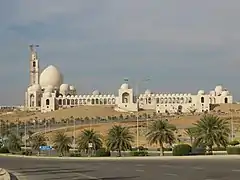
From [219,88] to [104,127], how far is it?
262 feet

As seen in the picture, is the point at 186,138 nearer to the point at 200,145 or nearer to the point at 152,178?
the point at 200,145

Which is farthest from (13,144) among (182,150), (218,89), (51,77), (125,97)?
(218,89)

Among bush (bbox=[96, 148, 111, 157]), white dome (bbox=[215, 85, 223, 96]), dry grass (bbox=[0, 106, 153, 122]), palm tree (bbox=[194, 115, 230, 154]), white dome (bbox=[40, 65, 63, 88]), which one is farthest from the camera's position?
white dome (bbox=[40, 65, 63, 88])

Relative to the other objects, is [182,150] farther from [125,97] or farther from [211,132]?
[125,97]

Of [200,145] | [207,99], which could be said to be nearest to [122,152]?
[200,145]

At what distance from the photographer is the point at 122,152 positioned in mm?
67125

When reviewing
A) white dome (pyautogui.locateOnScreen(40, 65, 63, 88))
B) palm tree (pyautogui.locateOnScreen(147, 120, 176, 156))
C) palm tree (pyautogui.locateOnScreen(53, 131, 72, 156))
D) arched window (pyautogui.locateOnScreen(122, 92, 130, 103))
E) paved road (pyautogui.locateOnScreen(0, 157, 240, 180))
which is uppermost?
white dome (pyautogui.locateOnScreen(40, 65, 63, 88))

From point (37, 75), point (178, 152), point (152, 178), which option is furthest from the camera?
point (37, 75)

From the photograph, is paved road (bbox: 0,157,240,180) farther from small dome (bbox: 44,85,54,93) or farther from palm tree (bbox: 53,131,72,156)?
small dome (bbox: 44,85,54,93)

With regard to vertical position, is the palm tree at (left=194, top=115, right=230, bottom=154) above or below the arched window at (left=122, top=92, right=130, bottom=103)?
below

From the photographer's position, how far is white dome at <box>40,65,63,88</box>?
17375cm

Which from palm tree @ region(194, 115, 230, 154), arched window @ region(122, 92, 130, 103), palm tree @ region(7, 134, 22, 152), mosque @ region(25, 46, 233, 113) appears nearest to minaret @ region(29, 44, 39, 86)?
mosque @ region(25, 46, 233, 113)

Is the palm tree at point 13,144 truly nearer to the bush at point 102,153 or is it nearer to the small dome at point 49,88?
the bush at point 102,153

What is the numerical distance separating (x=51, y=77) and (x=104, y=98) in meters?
18.1
